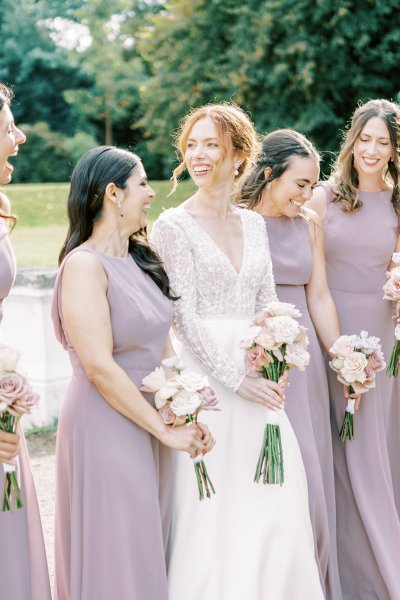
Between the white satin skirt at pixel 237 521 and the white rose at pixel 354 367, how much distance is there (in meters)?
0.63

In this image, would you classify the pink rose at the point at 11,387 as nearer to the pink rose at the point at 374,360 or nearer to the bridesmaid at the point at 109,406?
the bridesmaid at the point at 109,406

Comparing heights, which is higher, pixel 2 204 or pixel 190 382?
pixel 2 204

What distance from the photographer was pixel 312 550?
4.34m

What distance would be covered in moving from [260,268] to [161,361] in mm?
889

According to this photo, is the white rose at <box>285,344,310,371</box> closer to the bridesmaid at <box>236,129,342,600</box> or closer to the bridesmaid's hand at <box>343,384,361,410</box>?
the bridesmaid at <box>236,129,342,600</box>

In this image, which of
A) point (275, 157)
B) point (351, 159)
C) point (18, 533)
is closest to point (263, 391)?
point (18, 533)

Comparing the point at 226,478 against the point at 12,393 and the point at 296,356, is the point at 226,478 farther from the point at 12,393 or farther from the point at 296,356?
the point at 12,393

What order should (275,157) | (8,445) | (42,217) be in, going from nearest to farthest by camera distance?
(8,445) < (275,157) < (42,217)

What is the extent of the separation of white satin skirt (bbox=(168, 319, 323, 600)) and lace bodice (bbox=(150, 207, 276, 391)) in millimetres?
84

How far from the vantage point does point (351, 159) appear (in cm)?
563

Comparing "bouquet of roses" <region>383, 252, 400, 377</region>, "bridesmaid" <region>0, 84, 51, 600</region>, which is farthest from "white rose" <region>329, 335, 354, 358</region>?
"bridesmaid" <region>0, 84, 51, 600</region>

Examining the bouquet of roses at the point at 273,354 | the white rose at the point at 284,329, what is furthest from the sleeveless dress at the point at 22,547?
the white rose at the point at 284,329

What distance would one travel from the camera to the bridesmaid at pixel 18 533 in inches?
149

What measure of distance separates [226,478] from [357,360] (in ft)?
3.43
